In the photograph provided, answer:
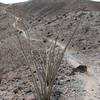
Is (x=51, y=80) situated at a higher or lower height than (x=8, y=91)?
higher

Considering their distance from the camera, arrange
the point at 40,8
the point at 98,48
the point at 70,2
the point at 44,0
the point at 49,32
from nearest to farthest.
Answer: the point at 98,48, the point at 49,32, the point at 70,2, the point at 40,8, the point at 44,0

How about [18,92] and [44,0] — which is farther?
[44,0]

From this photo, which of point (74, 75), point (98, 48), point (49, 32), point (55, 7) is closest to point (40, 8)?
point (55, 7)

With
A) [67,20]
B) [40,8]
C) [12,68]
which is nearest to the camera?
[12,68]

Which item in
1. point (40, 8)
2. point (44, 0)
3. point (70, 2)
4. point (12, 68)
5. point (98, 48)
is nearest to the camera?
point (12, 68)

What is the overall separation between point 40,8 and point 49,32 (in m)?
21.7

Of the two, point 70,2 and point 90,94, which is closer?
point 90,94

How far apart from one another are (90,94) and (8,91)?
11.3 ft

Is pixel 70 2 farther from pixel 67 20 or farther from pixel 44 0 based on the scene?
pixel 67 20

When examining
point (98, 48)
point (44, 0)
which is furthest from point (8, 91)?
point (44, 0)

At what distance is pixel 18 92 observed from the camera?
37.5 feet

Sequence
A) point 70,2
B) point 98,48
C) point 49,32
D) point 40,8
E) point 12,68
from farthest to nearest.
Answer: point 40,8, point 70,2, point 49,32, point 98,48, point 12,68

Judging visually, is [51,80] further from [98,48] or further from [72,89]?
[98,48]

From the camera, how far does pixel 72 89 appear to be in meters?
10.6
